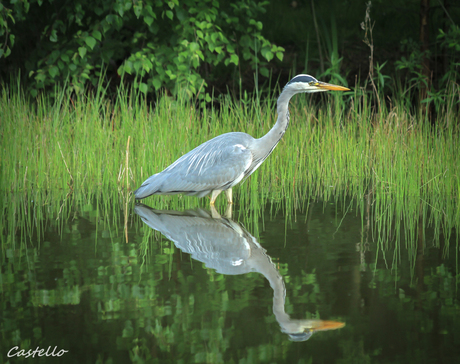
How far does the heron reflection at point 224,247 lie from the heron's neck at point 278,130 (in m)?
1.03

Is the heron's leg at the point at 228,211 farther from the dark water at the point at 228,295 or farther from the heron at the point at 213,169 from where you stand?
the dark water at the point at 228,295

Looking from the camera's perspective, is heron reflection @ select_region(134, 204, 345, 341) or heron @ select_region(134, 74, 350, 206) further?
heron @ select_region(134, 74, 350, 206)

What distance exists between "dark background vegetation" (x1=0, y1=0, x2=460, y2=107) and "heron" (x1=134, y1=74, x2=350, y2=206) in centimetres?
187

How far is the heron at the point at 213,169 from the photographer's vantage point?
19.1 ft

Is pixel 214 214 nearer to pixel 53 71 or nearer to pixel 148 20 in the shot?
pixel 148 20

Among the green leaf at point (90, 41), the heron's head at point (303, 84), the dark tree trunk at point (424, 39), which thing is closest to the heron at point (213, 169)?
the heron's head at point (303, 84)

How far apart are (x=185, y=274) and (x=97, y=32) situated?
19.7 feet

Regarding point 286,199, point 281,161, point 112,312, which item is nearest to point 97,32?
point 281,161

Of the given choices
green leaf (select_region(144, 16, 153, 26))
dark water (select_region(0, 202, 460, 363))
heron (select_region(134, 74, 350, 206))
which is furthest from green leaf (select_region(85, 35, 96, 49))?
dark water (select_region(0, 202, 460, 363))

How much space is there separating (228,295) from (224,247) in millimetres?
1045

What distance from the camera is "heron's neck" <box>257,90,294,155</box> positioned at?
246 inches

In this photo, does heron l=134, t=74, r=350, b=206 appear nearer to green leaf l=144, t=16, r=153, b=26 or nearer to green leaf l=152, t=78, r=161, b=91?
green leaf l=144, t=16, r=153, b=26

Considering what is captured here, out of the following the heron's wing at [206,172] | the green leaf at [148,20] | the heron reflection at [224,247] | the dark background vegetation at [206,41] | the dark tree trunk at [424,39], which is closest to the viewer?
the heron reflection at [224,247]

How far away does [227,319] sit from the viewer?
282 cm
